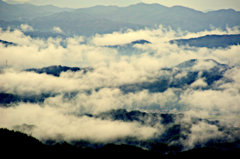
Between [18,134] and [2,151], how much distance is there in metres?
36.8

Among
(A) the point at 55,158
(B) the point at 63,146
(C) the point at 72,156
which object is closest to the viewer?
(A) the point at 55,158

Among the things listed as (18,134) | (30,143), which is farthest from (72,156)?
(18,134)

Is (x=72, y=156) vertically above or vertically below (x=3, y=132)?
below

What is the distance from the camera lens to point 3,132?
190 m

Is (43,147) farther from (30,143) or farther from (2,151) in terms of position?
(2,151)

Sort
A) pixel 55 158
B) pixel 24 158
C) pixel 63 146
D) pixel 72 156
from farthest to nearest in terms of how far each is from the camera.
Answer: pixel 63 146, pixel 72 156, pixel 55 158, pixel 24 158

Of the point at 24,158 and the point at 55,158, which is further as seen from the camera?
the point at 55,158

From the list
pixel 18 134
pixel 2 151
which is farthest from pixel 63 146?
pixel 2 151

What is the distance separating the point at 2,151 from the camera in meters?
158

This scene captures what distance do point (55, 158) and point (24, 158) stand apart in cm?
2256

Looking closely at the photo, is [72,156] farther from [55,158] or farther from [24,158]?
[24,158]

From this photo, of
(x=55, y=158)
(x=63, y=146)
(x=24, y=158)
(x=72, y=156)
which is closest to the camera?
(x=24, y=158)

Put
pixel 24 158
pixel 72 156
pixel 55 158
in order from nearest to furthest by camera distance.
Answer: pixel 24 158
pixel 55 158
pixel 72 156

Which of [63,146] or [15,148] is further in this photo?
[63,146]
